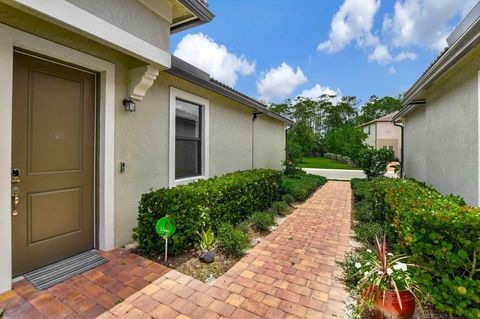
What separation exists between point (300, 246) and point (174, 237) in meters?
2.30

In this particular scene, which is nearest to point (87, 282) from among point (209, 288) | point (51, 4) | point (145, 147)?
point (209, 288)

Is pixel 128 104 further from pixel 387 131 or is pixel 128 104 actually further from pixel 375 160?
pixel 387 131

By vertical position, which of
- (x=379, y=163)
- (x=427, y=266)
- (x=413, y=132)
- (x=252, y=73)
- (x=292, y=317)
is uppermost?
(x=252, y=73)

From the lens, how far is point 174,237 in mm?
3402

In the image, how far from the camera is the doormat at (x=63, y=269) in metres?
2.77

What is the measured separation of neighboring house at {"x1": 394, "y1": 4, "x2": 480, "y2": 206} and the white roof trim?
4290 mm

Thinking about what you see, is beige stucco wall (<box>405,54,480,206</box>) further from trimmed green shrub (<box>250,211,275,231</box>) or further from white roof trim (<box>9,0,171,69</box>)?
white roof trim (<box>9,0,171,69</box>)

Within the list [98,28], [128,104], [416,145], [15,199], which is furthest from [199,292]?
[416,145]

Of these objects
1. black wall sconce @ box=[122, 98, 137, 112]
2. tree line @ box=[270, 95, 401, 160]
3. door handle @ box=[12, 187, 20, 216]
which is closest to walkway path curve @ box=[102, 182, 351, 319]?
door handle @ box=[12, 187, 20, 216]

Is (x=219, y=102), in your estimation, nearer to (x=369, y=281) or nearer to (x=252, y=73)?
(x=369, y=281)

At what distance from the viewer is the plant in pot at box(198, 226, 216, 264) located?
3.45m

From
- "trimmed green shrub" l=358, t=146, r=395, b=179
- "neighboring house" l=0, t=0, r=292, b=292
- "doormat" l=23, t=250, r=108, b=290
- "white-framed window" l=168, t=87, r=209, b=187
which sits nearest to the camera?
"neighboring house" l=0, t=0, r=292, b=292

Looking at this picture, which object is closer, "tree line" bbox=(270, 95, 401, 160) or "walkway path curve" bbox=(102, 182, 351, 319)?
"walkway path curve" bbox=(102, 182, 351, 319)

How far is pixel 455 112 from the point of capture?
4.18 m
